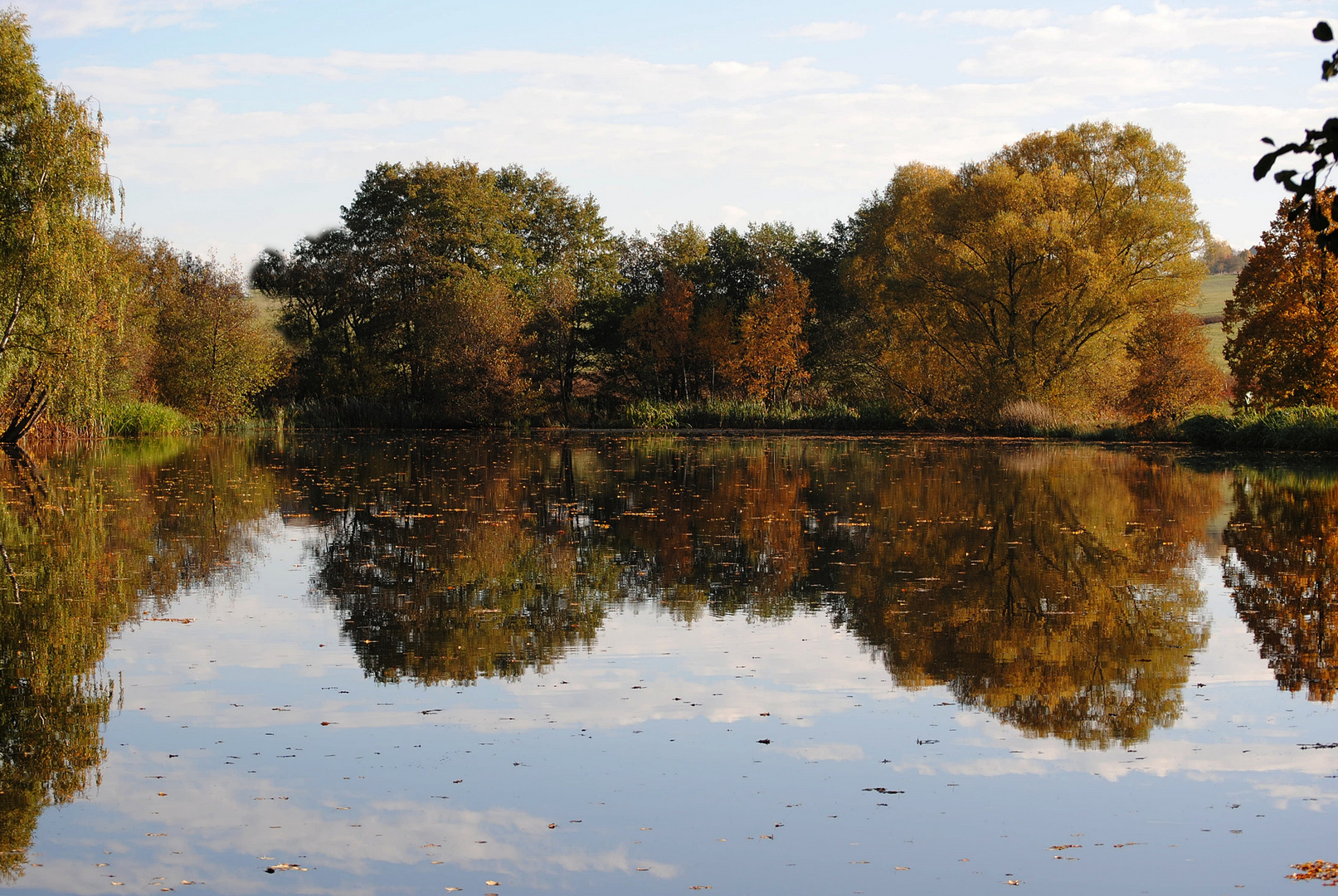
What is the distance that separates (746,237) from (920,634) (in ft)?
150

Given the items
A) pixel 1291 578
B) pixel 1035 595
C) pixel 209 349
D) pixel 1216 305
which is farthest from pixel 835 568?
pixel 1216 305

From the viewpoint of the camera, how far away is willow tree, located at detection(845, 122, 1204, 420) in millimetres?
39062

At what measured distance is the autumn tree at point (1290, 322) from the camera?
30.3 meters

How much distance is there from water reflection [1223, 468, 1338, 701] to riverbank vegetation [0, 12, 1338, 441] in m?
16.6

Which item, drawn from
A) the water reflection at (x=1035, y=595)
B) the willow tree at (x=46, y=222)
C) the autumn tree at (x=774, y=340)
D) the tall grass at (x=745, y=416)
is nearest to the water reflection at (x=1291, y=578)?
the water reflection at (x=1035, y=595)

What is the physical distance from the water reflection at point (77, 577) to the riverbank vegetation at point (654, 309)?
279 inches

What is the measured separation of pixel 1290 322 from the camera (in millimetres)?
30312

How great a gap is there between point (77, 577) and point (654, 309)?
39.2 metres

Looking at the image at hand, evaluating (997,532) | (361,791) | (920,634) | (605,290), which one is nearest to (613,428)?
(605,290)

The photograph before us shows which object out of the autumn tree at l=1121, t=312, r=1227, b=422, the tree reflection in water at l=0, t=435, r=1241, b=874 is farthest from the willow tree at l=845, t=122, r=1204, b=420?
the tree reflection in water at l=0, t=435, r=1241, b=874

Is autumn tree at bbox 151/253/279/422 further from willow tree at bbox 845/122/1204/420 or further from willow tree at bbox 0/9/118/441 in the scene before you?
willow tree at bbox 845/122/1204/420

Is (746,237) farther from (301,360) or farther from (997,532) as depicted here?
(997,532)

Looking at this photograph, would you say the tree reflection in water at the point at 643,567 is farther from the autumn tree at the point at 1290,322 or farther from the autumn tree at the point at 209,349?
the autumn tree at the point at 209,349

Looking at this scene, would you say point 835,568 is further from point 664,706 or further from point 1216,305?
point 1216,305
